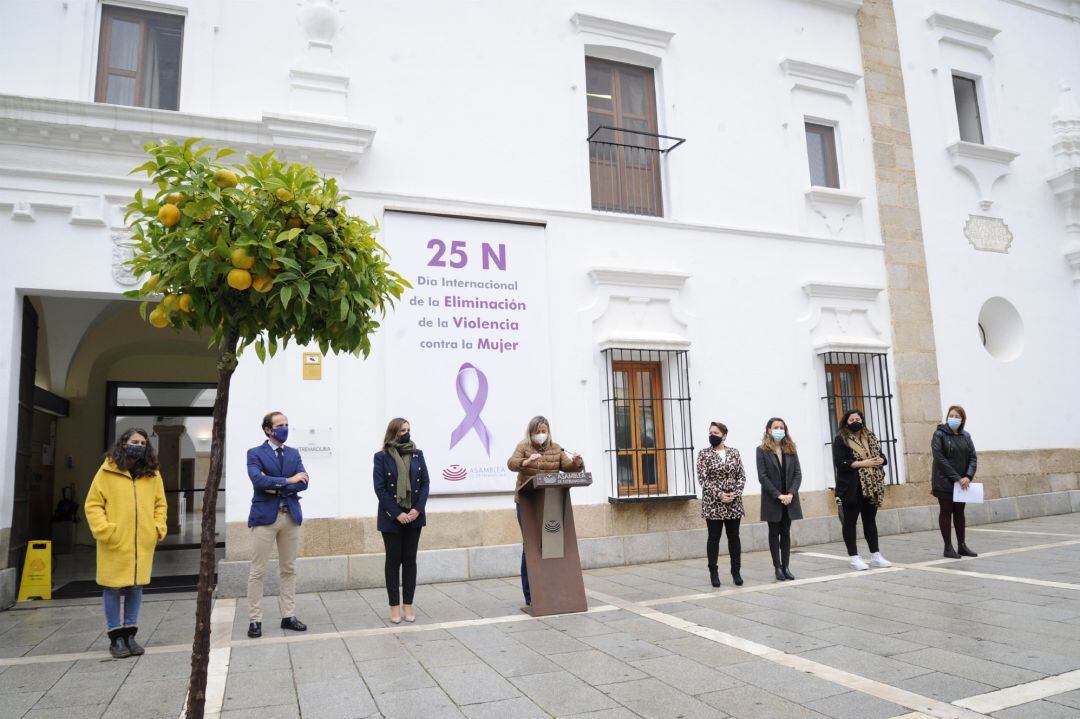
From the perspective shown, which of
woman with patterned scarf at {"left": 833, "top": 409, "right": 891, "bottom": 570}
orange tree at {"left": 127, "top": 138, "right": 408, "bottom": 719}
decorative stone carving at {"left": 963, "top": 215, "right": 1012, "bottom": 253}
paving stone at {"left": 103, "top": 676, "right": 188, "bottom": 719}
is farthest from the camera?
decorative stone carving at {"left": 963, "top": 215, "right": 1012, "bottom": 253}

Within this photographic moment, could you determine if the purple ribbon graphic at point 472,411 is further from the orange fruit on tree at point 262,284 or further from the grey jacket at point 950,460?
the orange fruit on tree at point 262,284

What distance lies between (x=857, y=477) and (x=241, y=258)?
689 cm

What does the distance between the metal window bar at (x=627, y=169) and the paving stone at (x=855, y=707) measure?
7146mm

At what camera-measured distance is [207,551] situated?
2.91 meters

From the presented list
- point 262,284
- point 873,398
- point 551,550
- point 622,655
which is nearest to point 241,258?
point 262,284

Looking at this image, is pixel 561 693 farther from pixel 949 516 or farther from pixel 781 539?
pixel 949 516

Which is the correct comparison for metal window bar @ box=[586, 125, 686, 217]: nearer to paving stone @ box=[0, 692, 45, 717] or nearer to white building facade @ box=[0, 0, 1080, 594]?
white building facade @ box=[0, 0, 1080, 594]

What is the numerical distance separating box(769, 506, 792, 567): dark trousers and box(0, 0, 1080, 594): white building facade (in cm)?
172

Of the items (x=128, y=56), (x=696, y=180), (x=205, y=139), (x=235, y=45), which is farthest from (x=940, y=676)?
(x=128, y=56)

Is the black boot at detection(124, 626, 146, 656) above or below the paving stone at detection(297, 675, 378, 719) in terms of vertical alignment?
above

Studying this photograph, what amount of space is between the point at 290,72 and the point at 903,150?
9.36 metres

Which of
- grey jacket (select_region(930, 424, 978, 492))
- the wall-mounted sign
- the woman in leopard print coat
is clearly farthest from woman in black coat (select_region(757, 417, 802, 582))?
the wall-mounted sign

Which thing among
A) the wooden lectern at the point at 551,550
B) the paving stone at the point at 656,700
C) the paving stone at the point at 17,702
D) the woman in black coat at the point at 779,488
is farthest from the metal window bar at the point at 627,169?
the paving stone at the point at 17,702

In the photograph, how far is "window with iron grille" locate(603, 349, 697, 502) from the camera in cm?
931
